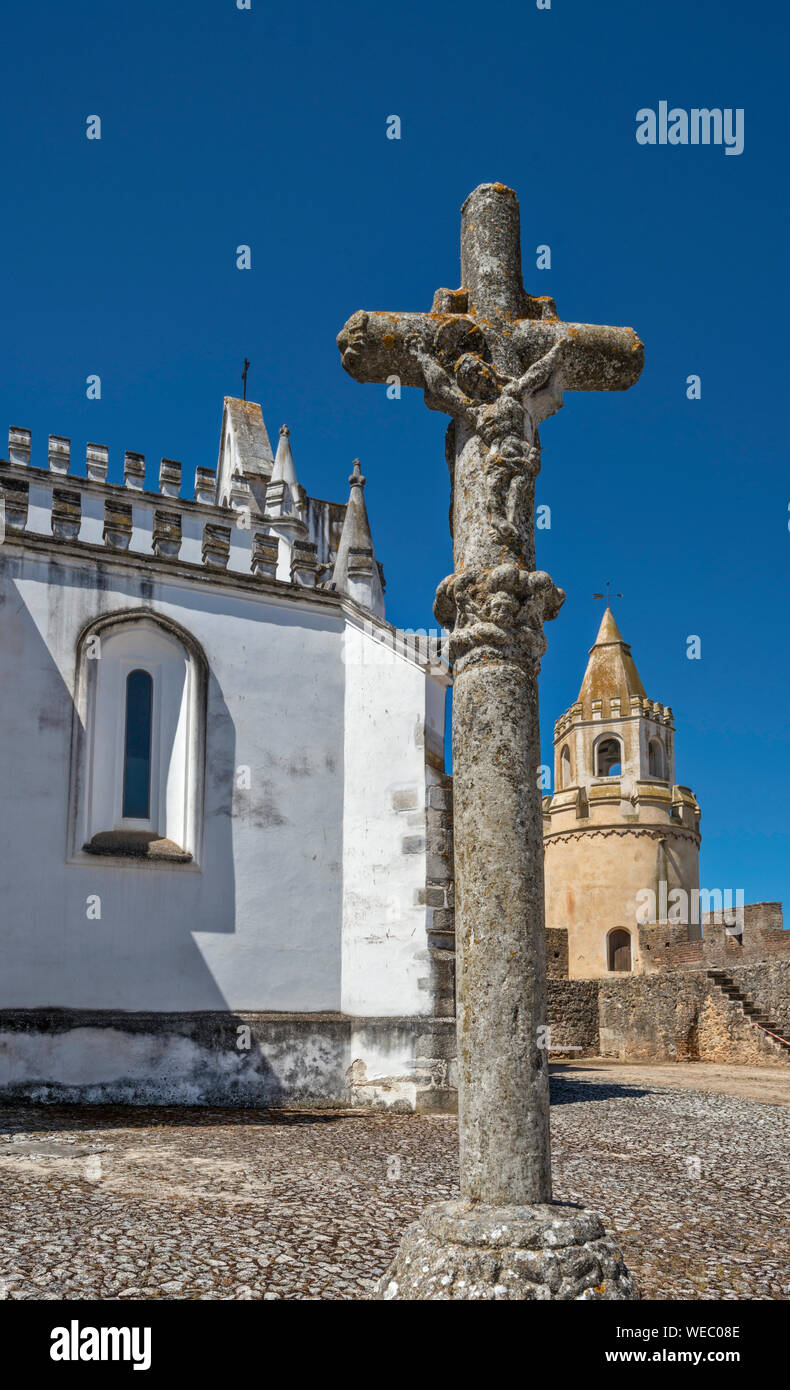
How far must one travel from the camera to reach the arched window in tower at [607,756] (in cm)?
4306

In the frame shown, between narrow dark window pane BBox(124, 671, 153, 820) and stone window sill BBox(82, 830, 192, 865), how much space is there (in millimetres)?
319

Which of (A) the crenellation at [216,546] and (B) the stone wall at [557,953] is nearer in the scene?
(A) the crenellation at [216,546]

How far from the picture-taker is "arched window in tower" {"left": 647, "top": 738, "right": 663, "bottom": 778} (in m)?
43.0

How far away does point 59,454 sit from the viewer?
→ 70.3 feet

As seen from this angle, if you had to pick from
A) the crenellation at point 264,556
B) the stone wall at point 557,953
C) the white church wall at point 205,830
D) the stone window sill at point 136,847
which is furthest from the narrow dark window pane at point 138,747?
the stone wall at point 557,953

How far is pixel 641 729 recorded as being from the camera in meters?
42.9

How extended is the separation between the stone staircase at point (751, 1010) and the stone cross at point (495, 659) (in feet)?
56.4

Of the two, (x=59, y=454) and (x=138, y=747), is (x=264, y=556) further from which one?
(x=59, y=454)

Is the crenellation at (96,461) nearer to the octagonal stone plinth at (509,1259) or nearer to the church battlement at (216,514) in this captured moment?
the church battlement at (216,514)

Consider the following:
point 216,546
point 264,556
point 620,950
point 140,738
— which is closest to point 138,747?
point 140,738

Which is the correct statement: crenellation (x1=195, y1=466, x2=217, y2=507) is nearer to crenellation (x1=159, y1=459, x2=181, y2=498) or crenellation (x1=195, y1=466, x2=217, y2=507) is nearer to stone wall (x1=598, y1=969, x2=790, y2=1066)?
crenellation (x1=159, y1=459, x2=181, y2=498)

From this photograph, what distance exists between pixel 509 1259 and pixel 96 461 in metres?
20.1
